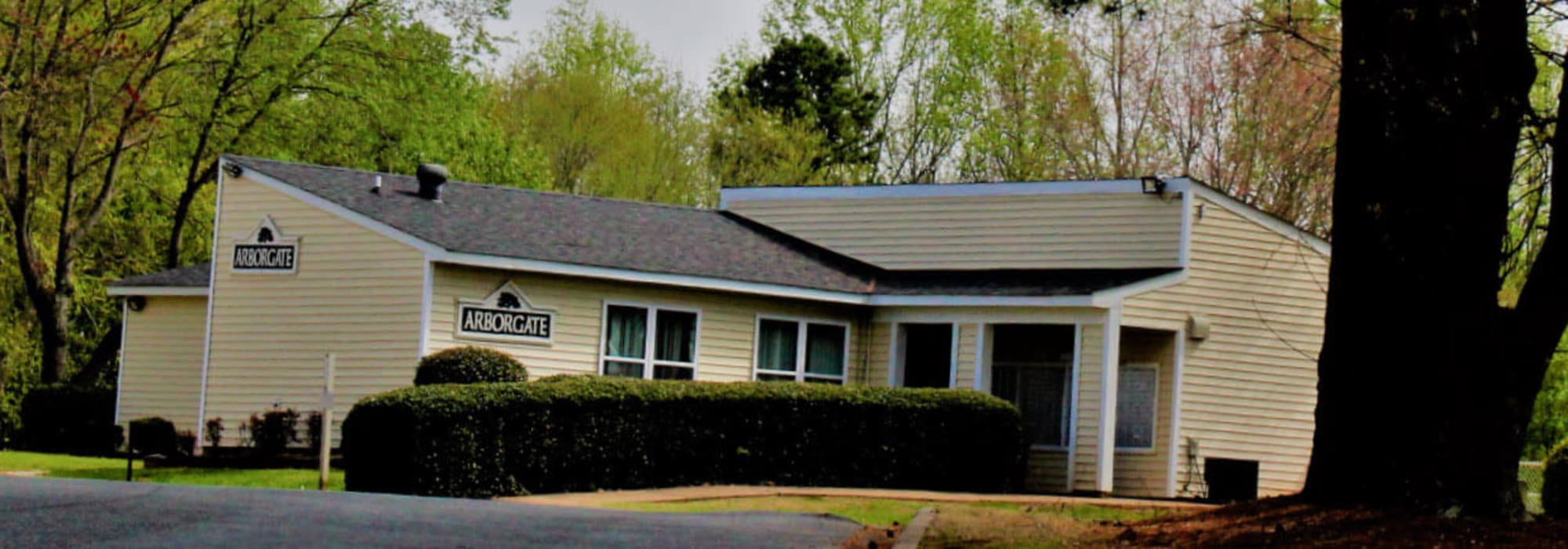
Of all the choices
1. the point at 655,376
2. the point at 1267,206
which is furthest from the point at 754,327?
the point at 1267,206

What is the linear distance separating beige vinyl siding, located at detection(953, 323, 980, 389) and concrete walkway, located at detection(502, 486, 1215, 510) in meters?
3.66

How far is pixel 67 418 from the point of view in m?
32.6

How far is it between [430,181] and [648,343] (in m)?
4.02

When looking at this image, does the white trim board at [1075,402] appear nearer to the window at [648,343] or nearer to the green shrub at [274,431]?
the window at [648,343]

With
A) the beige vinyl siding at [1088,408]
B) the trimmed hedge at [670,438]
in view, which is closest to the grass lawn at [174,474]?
the trimmed hedge at [670,438]

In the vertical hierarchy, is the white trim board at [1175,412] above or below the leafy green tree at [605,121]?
below

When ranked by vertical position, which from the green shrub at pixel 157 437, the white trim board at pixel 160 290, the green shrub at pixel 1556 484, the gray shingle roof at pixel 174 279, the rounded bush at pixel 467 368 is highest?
the gray shingle roof at pixel 174 279

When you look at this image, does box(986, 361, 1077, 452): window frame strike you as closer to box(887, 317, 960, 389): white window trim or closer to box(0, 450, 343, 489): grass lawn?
box(887, 317, 960, 389): white window trim

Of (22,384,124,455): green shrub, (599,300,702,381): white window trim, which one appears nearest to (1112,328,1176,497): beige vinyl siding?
(599,300,702,381): white window trim

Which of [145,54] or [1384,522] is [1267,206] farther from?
[1384,522]

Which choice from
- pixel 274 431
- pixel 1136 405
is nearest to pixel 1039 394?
pixel 1136 405

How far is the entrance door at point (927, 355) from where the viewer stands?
29.3 metres

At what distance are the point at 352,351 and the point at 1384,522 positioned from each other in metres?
16.4

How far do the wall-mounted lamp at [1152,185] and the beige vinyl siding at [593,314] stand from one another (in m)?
4.51
